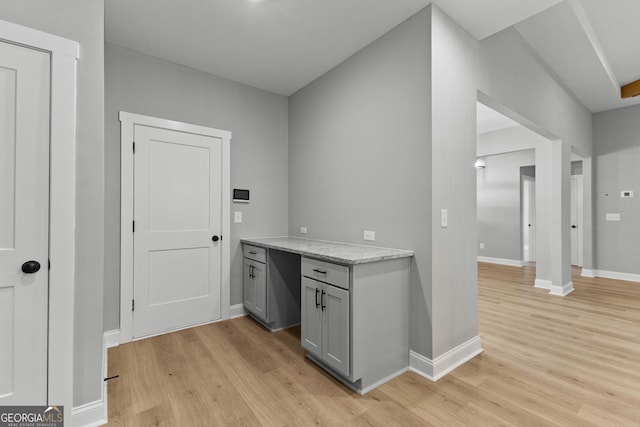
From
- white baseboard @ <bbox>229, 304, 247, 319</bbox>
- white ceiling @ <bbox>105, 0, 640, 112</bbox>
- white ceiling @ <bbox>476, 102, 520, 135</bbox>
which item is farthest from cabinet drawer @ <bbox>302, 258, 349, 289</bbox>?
white ceiling @ <bbox>476, 102, 520, 135</bbox>

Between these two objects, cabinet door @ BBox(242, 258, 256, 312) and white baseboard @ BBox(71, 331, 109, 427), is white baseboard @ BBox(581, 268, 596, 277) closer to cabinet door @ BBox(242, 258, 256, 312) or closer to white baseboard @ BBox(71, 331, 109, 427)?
cabinet door @ BBox(242, 258, 256, 312)

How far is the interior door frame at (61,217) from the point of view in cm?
151

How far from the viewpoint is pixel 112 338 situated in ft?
8.64

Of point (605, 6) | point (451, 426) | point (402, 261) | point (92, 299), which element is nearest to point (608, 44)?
point (605, 6)

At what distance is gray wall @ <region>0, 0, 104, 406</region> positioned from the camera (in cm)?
162

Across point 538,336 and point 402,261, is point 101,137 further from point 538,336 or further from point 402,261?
point 538,336

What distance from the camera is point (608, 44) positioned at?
11.2 ft

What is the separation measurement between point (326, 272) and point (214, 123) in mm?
2234

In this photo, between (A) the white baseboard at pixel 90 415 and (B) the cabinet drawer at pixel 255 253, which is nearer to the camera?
(A) the white baseboard at pixel 90 415

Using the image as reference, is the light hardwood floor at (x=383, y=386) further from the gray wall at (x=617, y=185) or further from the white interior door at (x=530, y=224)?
the white interior door at (x=530, y=224)

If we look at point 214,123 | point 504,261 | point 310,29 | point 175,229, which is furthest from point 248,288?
point 504,261

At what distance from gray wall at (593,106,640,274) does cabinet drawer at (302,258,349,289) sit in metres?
6.21

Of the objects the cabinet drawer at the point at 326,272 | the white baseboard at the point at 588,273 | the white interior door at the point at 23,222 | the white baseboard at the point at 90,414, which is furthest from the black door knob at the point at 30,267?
the white baseboard at the point at 588,273

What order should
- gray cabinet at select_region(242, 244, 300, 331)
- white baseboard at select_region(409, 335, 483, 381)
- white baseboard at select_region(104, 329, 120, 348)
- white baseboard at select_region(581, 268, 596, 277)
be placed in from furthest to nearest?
white baseboard at select_region(581, 268, 596, 277), gray cabinet at select_region(242, 244, 300, 331), white baseboard at select_region(104, 329, 120, 348), white baseboard at select_region(409, 335, 483, 381)
